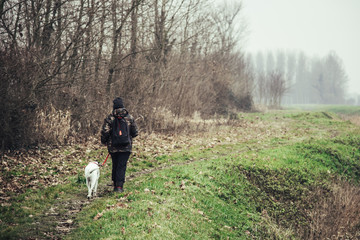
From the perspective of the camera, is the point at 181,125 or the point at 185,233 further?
the point at 181,125

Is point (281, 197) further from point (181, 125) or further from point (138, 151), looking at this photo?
point (181, 125)

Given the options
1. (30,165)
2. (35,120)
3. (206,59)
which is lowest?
(30,165)

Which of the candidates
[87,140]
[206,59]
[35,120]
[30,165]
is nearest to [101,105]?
[87,140]

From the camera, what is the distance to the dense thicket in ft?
35.3

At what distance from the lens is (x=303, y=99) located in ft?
373

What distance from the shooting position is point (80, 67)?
13367 mm

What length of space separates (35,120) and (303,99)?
4566 inches

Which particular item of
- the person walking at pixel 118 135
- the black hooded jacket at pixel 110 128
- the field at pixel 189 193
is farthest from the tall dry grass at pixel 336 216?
the black hooded jacket at pixel 110 128

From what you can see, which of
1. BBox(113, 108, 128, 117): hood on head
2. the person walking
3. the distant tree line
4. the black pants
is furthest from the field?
the distant tree line

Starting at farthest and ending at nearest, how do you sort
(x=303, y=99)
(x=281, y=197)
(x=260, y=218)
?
(x=303, y=99)
(x=281, y=197)
(x=260, y=218)

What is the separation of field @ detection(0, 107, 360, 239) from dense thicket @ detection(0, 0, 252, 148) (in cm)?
156

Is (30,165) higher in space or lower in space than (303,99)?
lower

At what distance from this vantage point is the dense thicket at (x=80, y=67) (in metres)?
10.8

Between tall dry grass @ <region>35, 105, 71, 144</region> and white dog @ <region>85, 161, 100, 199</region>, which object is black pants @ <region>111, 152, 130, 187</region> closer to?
white dog @ <region>85, 161, 100, 199</region>
